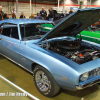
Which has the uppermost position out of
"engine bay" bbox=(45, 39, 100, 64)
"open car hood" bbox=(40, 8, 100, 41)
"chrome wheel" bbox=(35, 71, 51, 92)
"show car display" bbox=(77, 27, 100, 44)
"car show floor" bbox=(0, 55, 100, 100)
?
"open car hood" bbox=(40, 8, 100, 41)

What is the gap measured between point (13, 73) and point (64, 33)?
1742 millimetres

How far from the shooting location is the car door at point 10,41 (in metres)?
3.51

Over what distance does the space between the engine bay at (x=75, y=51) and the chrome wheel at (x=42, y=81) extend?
0.65 metres

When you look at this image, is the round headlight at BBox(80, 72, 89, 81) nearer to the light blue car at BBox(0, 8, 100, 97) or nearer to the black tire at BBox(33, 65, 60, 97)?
the light blue car at BBox(0, 8, 100, 97)

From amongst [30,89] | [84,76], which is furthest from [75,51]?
[30,89]

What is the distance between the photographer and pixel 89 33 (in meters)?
5.48

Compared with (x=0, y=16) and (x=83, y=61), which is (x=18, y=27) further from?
(x=0, y=16)

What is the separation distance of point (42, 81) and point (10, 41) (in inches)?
61.8

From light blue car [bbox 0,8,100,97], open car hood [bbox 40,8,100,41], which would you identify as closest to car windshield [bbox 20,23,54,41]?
light blue car [bbox 0,8,100,97]

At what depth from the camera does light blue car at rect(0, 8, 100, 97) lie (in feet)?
7.86

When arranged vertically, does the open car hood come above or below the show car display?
above

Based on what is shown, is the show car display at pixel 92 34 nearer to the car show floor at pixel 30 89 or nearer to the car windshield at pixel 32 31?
the car windshield at pixel 32 31

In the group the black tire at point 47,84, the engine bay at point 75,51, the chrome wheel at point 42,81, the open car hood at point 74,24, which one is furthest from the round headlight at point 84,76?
the open car hood at point 74,24

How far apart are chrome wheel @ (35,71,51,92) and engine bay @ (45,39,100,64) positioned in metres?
0.65
